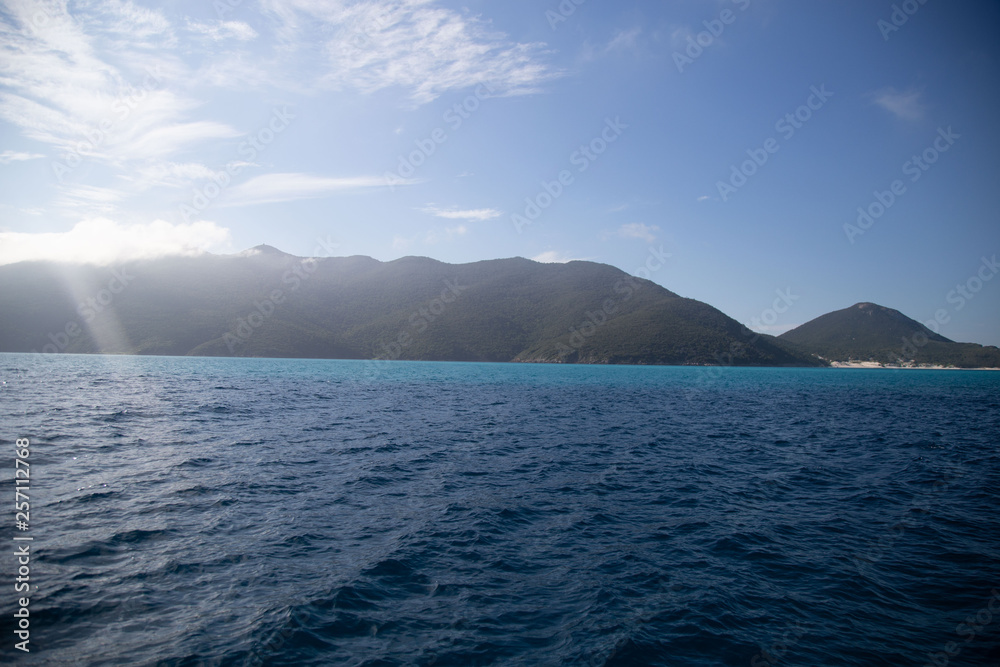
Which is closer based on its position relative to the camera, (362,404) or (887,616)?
(887,616)

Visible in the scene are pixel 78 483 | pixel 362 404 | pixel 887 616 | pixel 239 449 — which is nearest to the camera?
pixel 887 616

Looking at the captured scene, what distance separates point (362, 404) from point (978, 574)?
43.6 m

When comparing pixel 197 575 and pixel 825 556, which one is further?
pixel 825 556

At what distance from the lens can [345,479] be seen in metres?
18.9

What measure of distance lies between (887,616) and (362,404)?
4305 cm

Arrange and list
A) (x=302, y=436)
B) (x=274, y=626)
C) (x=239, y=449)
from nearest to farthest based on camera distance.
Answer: (x=274, y=626) → (x=239, y=449) → (x=302, y=436)

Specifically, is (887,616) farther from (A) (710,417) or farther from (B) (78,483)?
(A) (710,417)

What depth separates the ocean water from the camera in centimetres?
838

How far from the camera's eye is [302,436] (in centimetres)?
2792

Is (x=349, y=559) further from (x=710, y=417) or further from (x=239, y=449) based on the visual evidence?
(x=710, y=417)

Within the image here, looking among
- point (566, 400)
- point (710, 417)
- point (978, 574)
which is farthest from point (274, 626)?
point (566, 400)

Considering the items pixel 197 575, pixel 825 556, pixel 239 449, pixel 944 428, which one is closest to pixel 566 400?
pixel 944 428

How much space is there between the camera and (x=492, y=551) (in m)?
12.4

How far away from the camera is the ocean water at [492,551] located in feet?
27.5
